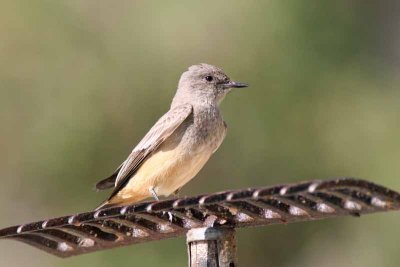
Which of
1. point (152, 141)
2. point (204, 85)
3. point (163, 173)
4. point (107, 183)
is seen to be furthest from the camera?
point (204, 85)

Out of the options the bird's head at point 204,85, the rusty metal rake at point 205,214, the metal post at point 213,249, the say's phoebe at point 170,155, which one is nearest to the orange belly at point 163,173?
the say's phoebe at point 170,155

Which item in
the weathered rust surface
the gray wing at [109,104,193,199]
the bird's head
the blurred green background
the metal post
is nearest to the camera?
the weathered rust surface

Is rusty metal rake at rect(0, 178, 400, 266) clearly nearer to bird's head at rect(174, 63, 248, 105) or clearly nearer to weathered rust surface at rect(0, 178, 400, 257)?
weathered rust surface at rect(0, 178, 400, 257)

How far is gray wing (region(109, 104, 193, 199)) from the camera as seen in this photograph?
241 inches

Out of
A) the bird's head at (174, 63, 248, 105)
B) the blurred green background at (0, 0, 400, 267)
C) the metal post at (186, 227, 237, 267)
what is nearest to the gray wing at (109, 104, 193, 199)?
the bird's head at (174, 63, 248, 105)

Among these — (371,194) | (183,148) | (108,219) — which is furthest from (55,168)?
(371,194)

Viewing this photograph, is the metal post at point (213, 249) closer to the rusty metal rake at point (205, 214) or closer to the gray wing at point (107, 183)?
the rusty metal rake at point (205, 214)

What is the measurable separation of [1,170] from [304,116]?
245 cm

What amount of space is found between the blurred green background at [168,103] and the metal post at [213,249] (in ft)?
14.1

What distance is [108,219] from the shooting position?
13.9 feet

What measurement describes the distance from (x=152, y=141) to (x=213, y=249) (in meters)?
2.16

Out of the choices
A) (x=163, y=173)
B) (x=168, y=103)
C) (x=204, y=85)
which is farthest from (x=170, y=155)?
(x=168, y=103)

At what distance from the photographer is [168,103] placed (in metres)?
8.70

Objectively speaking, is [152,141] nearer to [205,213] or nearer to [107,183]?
[107,183]
